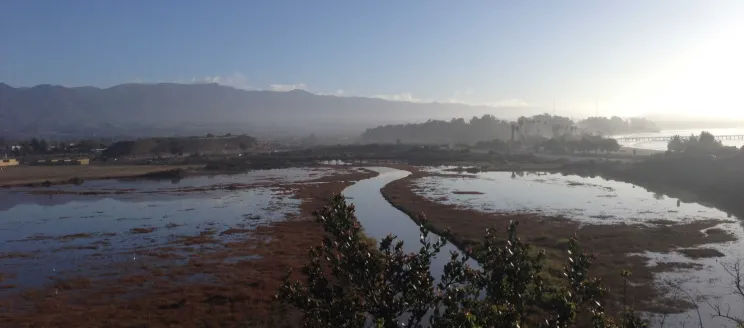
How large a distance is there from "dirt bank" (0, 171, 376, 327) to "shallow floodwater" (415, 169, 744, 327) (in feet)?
39.3

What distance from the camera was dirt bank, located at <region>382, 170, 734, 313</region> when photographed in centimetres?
1698

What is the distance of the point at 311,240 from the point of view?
26469 millimetres

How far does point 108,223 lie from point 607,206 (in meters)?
31.8

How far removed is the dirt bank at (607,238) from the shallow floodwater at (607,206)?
2.49 ft

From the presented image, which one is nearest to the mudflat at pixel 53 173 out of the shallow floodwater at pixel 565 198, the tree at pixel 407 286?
the shallow floodwater at pixel 565 198

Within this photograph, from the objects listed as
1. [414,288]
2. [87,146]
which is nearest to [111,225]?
[414,288]

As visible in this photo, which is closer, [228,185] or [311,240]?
[311,240]

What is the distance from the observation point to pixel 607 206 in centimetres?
3603

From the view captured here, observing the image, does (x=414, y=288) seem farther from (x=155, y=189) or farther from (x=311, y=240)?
(x=155, y=189)

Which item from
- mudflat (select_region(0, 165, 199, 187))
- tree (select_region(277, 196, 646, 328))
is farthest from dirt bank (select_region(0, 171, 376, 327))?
mudflat (select_region(0, 165, 199, 187))

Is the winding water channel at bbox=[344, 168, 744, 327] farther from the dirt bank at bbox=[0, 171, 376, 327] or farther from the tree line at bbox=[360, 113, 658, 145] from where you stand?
the tree line at bbox=[360, 113, 658, 145]

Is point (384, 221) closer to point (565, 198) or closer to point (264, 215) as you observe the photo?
point (264, 215)

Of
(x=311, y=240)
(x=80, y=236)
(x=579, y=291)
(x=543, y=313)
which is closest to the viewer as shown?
(x=579, y=291)

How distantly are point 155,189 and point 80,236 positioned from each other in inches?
964
